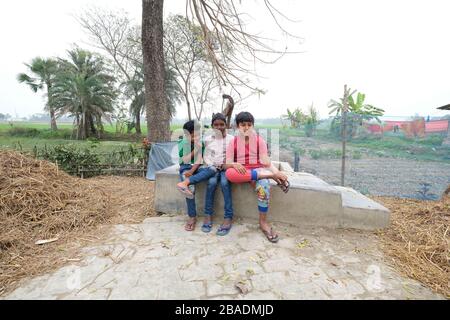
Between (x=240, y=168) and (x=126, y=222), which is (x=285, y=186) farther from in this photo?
(x=126, y=222)

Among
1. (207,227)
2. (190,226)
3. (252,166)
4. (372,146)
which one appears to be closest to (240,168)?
(252,166)

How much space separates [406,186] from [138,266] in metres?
5.06

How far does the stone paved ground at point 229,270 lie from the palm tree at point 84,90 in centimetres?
2152

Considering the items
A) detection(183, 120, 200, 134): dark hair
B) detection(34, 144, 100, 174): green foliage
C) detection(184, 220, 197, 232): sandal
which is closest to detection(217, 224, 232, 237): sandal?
detection(184, 220, 197, 232): sandal

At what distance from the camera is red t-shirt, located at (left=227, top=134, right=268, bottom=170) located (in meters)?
2.95

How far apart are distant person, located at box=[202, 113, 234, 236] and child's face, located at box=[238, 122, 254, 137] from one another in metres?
0.19

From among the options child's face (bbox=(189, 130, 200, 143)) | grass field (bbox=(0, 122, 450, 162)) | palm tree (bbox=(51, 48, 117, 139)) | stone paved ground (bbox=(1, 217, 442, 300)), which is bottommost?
stone paved ground (bbox=(1, 217, 442, 300))

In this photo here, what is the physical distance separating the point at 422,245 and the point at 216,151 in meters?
2.52

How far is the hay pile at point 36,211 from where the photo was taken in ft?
7.73

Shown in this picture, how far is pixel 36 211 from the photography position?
122 inches

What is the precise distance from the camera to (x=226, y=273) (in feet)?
7.02

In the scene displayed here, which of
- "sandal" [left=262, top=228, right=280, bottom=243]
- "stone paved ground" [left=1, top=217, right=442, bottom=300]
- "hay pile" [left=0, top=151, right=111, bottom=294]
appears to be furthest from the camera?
"sandal" [left=262, top=228, right=280, bottom=243]

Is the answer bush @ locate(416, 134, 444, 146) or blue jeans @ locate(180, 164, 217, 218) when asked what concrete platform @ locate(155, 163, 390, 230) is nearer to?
blue jeans @ locate(180, 164, 217, 218)
